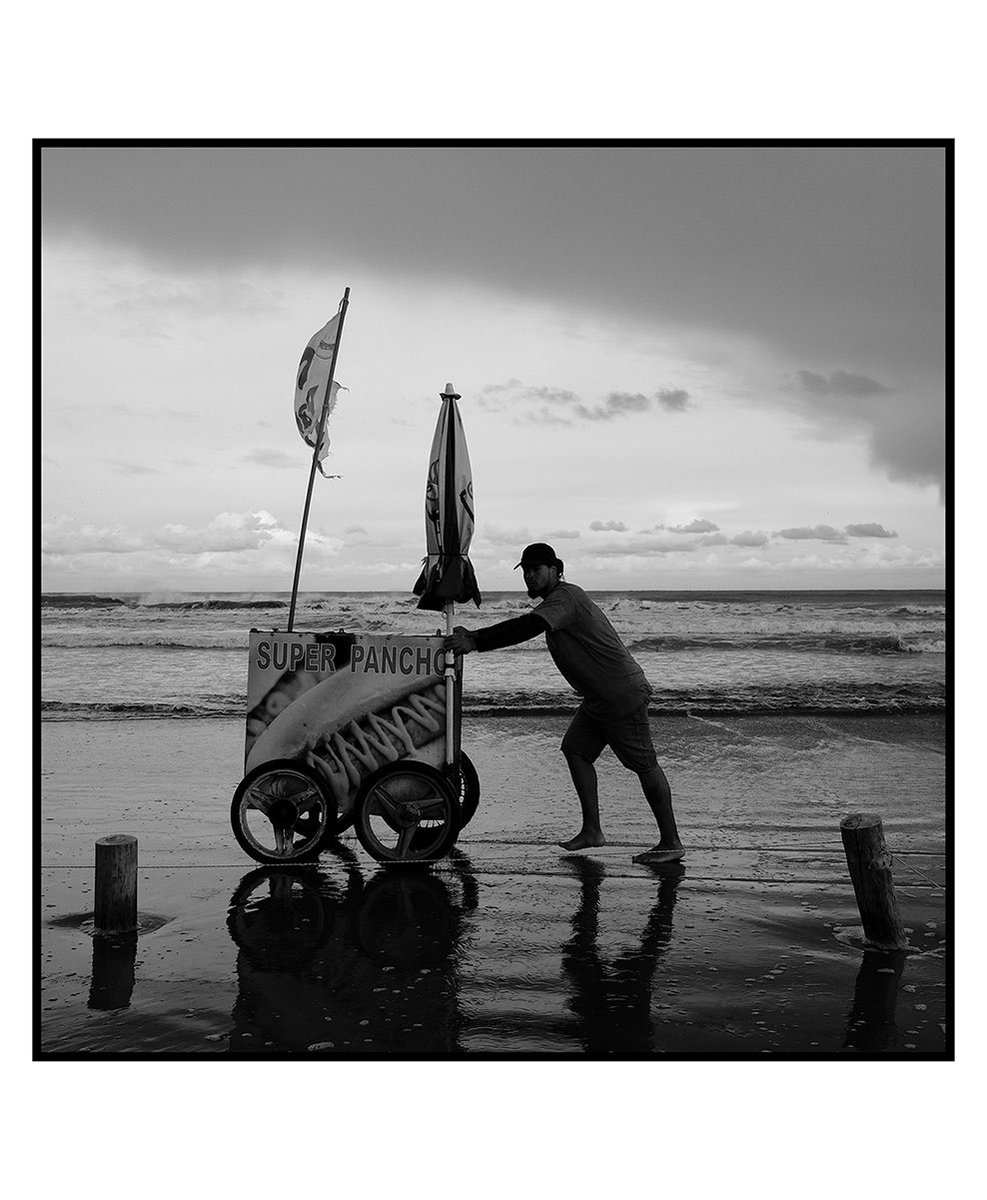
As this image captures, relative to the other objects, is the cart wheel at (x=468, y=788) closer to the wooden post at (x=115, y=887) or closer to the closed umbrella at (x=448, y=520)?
the closed umbrella at (x=448, y=520)

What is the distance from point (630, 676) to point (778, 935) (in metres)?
2.02

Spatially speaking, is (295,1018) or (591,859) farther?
(591,859)

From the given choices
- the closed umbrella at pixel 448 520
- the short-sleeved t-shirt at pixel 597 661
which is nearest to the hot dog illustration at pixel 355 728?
the closed umbrella at pixel 448 520

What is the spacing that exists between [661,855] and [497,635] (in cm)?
188

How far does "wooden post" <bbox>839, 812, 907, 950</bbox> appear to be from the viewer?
505cm

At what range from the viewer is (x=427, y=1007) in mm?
4336

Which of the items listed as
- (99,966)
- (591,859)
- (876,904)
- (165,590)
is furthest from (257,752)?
(165,590)

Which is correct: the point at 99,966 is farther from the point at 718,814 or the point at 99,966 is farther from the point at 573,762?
the point at 718,814

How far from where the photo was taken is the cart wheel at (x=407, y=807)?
6457mm

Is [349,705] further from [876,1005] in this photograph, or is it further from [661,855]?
[876,1005]

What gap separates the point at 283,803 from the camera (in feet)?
21.5

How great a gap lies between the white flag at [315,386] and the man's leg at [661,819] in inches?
126

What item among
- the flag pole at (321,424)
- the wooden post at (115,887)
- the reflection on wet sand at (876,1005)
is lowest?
the reflection on wet sand at (876,1005)

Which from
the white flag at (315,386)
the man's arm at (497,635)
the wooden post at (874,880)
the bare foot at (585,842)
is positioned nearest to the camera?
the wooden post at (874,880)
